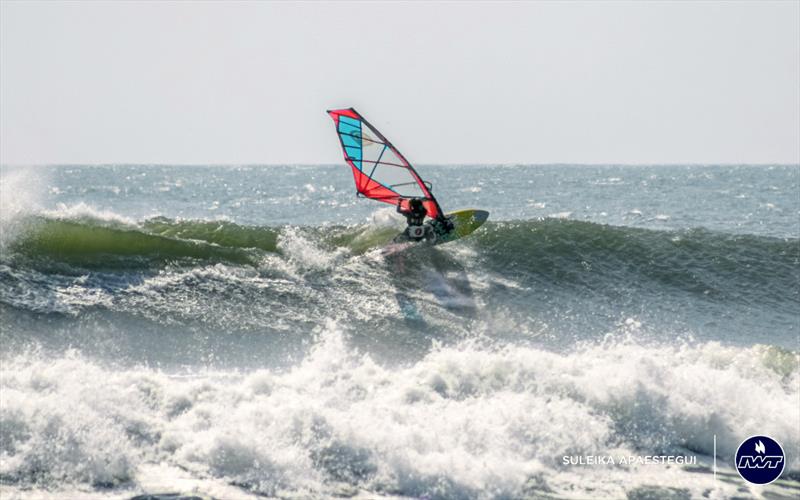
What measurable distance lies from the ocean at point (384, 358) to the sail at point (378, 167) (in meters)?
0.92

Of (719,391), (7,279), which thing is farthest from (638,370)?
(7,279)

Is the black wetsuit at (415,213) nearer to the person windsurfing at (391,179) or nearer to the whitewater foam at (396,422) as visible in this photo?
the person windsurfing at (391,179)

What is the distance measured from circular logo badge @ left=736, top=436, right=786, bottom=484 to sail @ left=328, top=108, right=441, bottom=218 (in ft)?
23.4

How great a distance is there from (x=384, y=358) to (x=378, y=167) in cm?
498

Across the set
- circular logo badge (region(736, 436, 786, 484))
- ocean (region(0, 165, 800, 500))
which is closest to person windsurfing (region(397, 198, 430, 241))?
ocean (region(0, 165, 800, 500))

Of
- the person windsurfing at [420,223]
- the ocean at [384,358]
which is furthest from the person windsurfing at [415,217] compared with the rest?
the ocean at [384,358]

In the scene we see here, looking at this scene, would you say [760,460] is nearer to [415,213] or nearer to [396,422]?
[396,422]

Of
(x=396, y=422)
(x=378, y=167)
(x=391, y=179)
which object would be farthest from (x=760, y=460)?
(x=378, y=167)

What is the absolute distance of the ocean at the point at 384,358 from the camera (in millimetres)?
6672

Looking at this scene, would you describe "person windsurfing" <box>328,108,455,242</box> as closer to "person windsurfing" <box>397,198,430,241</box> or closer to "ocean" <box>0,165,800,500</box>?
"person windsurfing" <box>397,198,430,241</box>

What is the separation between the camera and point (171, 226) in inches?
600

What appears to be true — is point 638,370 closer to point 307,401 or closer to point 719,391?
point 719,391

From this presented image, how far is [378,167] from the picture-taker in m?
14.3

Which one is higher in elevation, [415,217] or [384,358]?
[415,217]
